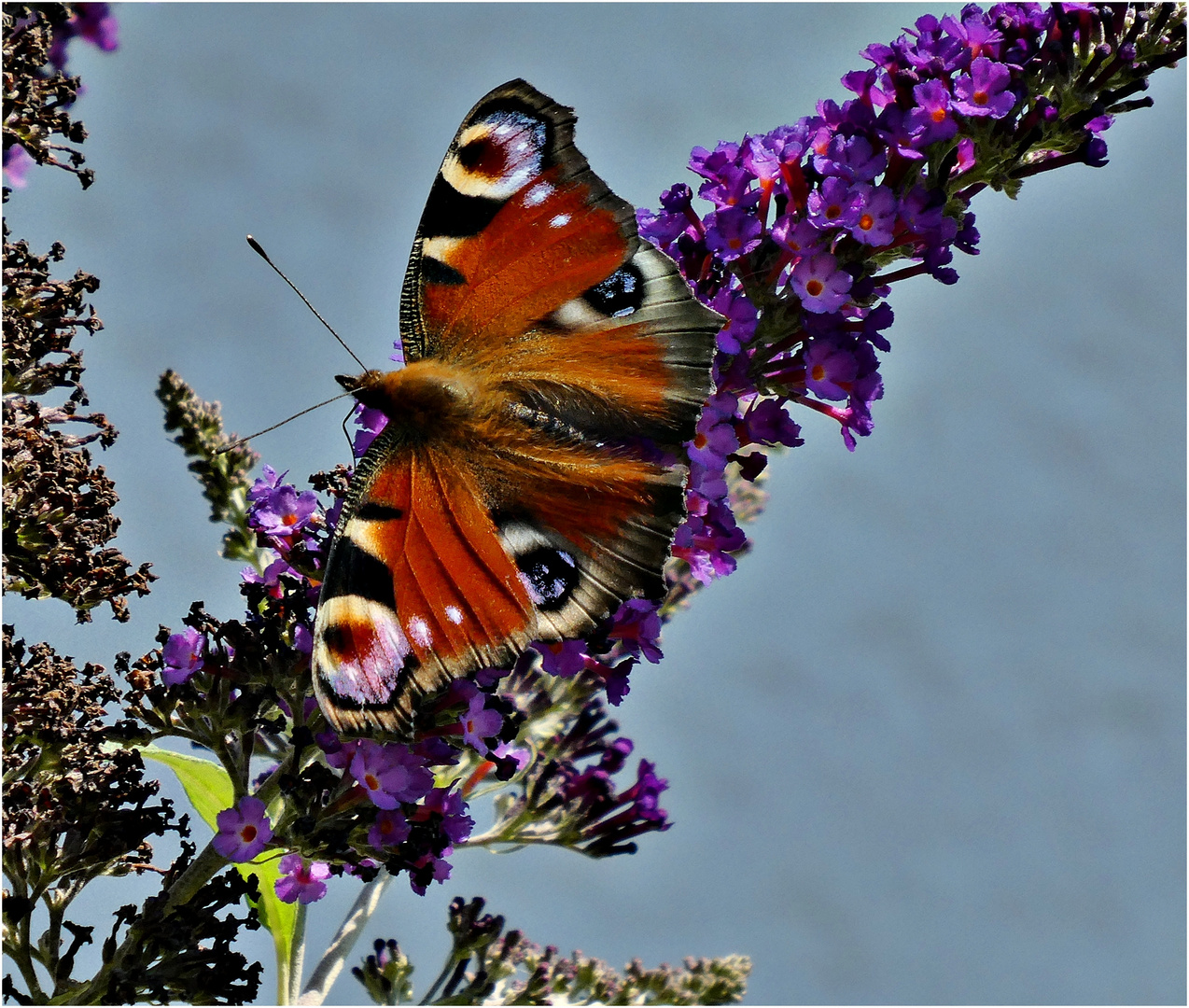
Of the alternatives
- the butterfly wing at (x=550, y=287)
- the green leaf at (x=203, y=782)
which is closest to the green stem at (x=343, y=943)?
the green leaf at (x=203, y=782)

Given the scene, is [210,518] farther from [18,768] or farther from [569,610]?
[569,610]

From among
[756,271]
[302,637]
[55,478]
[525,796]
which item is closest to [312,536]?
[302,637]

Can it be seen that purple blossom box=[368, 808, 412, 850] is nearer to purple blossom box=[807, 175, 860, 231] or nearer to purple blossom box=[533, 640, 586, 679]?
purple blossom box=[533, 640, 586, 679]

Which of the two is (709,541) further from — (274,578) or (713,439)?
(274,578)

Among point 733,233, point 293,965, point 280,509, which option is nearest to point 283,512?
point 280,509

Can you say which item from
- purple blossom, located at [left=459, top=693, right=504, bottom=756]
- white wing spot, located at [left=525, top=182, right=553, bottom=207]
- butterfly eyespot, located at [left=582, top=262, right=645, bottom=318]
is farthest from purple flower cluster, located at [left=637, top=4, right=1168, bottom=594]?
purple blossom, located at [left=459, top=693, right=504, bottom=756]

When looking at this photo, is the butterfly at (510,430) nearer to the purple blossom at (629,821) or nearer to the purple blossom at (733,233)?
the purple blossom at (733,233)

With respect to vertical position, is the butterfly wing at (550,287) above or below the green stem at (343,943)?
above
